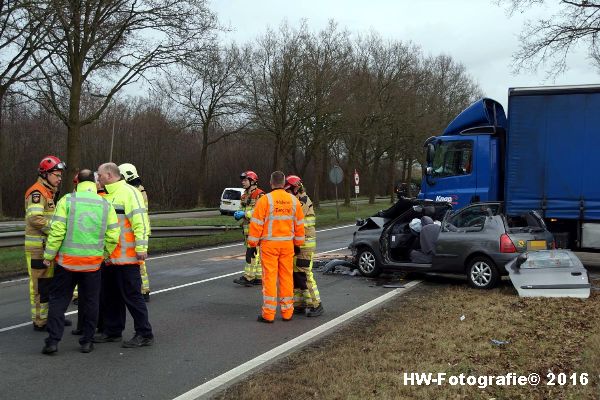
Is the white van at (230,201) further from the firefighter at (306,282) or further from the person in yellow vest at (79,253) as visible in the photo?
the person in yellow vest at (79,253)

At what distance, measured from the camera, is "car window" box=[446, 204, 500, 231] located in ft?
32.8

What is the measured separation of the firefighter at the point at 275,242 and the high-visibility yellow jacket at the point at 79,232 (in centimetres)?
199

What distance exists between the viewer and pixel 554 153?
11.4 m

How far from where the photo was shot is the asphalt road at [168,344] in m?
5.00

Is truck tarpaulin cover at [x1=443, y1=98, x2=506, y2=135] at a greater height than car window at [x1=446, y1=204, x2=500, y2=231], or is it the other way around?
truck tarpaulin cover at [x1=443, y1=98, x2=506, y2=135]

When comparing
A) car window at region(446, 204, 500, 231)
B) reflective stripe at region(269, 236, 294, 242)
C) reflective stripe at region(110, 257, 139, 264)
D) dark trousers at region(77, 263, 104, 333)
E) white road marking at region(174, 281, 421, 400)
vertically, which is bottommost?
white road marking at region(174, 281, 421, 400)

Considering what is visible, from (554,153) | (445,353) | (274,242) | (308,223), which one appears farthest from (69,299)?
(554,153)

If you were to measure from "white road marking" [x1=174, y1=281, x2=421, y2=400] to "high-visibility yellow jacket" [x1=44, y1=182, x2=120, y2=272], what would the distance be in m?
1.89

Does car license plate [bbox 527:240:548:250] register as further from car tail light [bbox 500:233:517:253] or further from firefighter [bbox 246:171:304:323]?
firefighter [bbox 246:171:304:323]

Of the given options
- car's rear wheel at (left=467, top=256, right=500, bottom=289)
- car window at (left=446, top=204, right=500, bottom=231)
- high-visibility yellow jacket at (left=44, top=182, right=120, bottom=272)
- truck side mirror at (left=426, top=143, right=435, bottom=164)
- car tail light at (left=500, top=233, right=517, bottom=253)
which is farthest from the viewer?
truck side mirror at (left=426, top=143, right=435, bottom=164)

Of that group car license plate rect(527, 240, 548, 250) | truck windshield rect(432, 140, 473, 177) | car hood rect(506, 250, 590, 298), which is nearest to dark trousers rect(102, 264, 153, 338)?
car hood rect(506, 250, 590, 298)

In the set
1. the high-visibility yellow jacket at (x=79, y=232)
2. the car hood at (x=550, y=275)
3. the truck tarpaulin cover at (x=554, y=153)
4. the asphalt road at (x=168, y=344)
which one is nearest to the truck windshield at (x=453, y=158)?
the truck tarpaulin cover at (x=554, y=153)

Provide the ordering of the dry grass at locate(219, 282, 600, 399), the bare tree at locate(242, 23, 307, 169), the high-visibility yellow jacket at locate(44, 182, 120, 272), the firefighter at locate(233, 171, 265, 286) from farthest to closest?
1. the bare tree at locate(242, 23, 307, 169)
2. the firefighter at locate(233, 171, 265, 286)
3. the high-visibility yellow jacket at locate(44, 182, 120, 272)
4. the dry grass at locate(219, 282, 600, 399)

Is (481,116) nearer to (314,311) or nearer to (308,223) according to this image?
(308,223)
